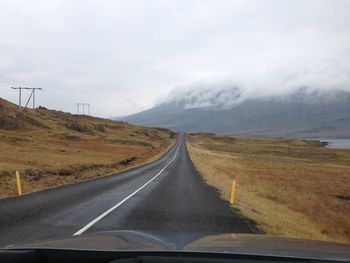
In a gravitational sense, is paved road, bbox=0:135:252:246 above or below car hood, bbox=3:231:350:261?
below

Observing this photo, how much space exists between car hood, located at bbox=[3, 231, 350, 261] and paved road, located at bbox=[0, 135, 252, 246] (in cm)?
280

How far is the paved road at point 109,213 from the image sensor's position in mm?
12555

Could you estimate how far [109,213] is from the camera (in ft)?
52.0

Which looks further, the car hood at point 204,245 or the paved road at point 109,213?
the paved road at point 109,213

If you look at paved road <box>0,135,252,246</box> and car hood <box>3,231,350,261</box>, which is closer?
car hood <box>3,231,350,261</box>

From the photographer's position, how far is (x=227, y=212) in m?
16.8

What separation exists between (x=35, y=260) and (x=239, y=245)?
2126mm

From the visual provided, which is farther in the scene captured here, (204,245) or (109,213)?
(109,213)

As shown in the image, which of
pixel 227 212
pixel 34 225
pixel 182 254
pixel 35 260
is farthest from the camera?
pixel 227 212

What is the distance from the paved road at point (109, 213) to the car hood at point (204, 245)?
9.18 ft

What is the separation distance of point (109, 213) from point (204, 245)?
10543mm

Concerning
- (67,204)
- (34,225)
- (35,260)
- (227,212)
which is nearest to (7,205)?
(67,204)

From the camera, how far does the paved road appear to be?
494 inches

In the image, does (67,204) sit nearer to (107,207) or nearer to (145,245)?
(107,207)
